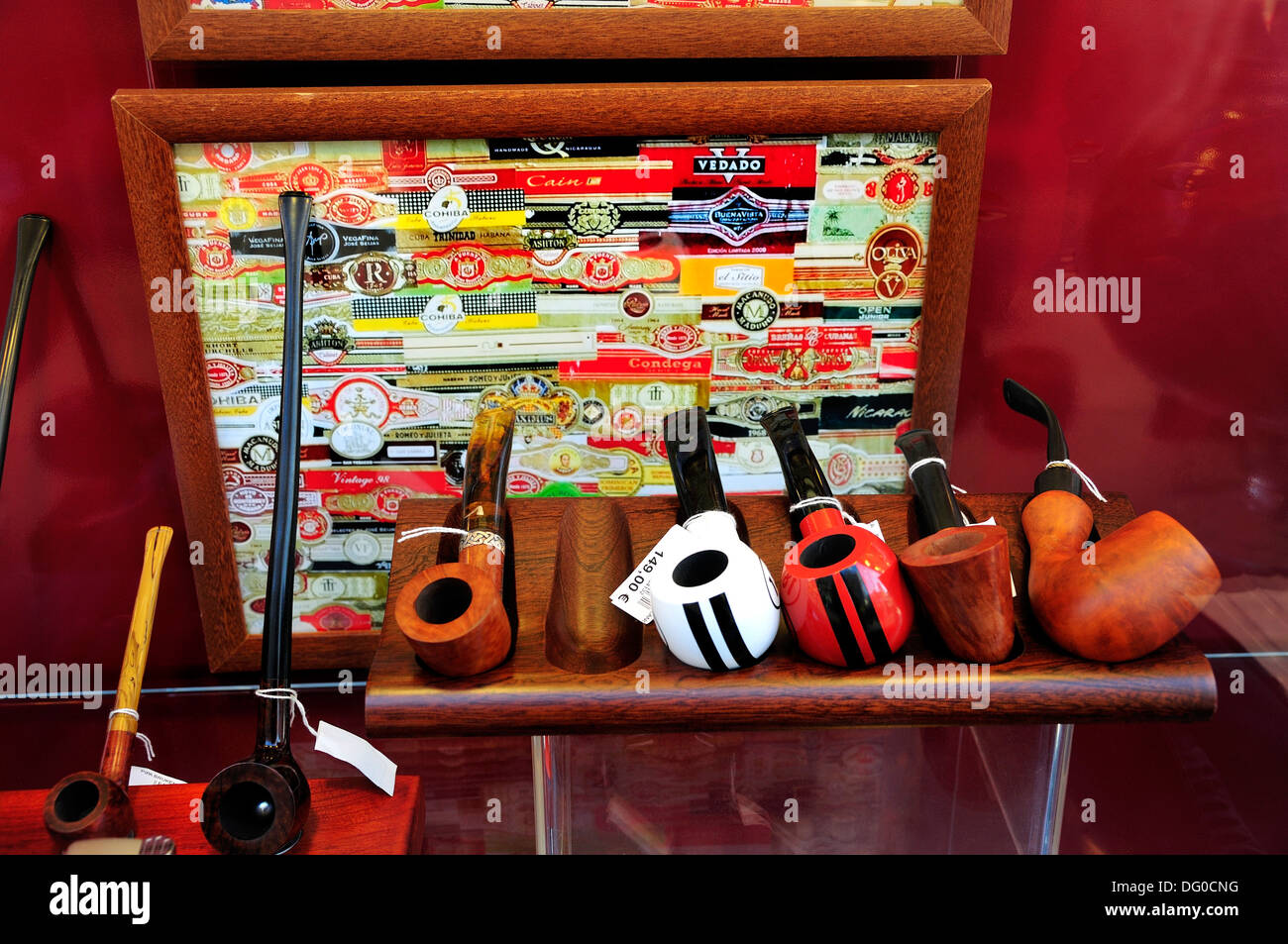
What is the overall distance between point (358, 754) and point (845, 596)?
0.48m

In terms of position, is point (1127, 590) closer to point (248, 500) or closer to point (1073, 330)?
point (1073, 330)

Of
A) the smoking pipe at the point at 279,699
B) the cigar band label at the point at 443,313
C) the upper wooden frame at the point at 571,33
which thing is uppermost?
the upper wooden frame at the point at 571,33

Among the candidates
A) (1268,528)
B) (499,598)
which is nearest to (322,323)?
(499,598)

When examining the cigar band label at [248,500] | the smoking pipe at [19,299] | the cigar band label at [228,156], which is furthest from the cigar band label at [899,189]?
the smoking pipe at [19,299]

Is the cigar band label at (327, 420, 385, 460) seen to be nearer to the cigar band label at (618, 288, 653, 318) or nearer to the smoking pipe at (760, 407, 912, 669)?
the cigar band label at (618, 288, 653, 318)

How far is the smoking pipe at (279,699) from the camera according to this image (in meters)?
0.79

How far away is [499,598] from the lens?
75 cm

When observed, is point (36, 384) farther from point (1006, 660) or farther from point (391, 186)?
point (1006, 660)

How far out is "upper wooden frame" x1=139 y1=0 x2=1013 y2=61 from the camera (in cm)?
89

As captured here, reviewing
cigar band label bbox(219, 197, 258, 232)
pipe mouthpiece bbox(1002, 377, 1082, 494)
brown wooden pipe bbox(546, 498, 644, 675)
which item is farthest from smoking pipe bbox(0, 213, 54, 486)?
pipe mouthpiece bbox(1002, 377, 1082, 494)

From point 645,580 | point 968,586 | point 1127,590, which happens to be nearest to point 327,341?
point 645,580

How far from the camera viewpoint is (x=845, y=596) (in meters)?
0.71

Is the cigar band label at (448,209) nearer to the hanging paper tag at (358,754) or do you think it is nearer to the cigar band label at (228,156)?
the cigar band label at (228,156)

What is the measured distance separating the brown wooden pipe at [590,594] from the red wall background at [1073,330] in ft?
1.42
